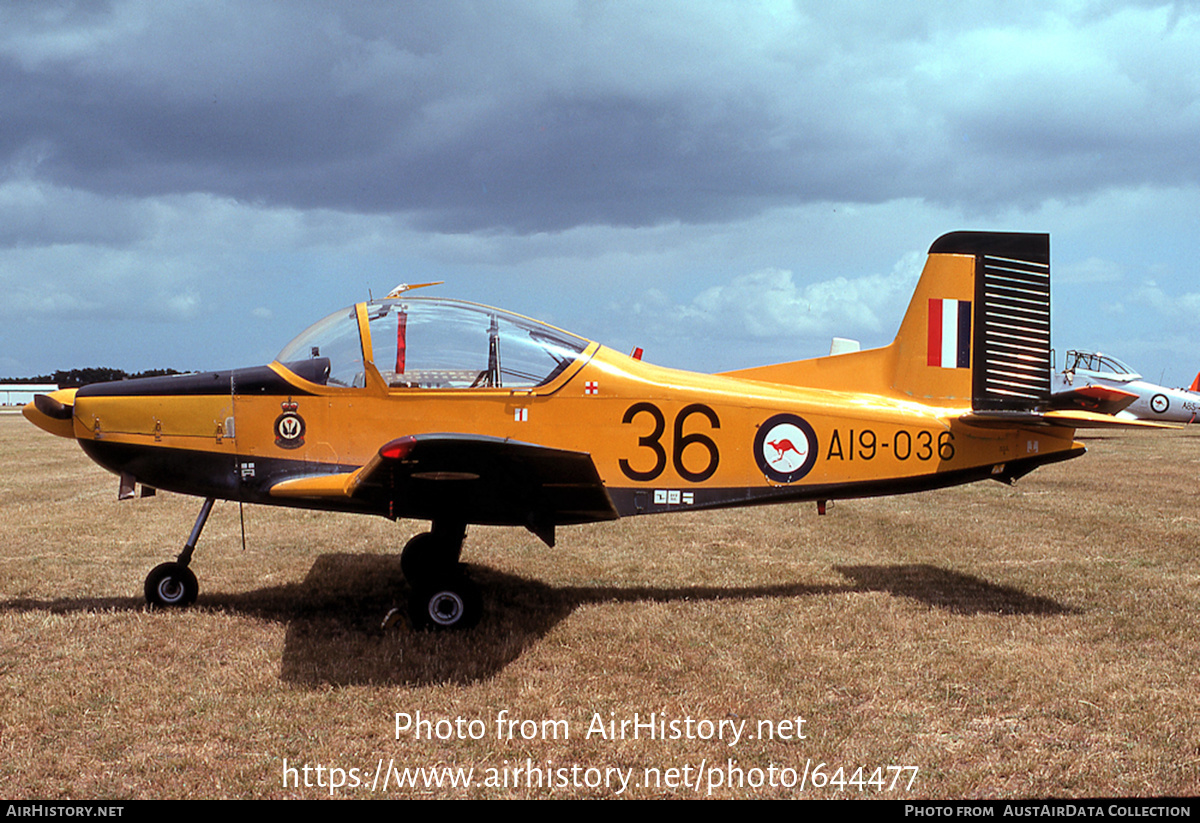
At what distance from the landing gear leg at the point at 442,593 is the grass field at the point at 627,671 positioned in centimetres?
15

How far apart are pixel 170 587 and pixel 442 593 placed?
225cm

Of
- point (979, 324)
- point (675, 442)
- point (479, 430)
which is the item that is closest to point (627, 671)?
point (675, 442)

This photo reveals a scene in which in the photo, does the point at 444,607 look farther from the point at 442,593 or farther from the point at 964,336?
the point at 964,336

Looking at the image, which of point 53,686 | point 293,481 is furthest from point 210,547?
point 53,686

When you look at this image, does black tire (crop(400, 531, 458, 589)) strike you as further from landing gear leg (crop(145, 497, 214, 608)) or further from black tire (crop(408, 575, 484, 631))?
landing gear leg (crop(145, 497, 214, 608))

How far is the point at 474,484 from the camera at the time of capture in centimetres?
520

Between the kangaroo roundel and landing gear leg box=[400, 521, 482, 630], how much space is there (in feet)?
7.72

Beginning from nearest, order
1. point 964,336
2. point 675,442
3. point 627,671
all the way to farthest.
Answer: point 627,671 < point 675,442 < point 964,336

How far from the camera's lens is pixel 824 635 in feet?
17.2

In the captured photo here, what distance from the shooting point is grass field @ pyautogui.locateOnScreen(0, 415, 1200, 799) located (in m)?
3.45

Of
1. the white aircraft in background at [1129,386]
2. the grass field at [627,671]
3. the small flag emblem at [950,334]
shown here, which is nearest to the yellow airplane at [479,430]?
the small flag emblem at [950,334]

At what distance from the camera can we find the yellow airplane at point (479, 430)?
5473 mm

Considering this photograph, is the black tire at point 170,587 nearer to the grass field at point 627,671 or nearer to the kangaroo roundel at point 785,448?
the grass field at point 627,671
